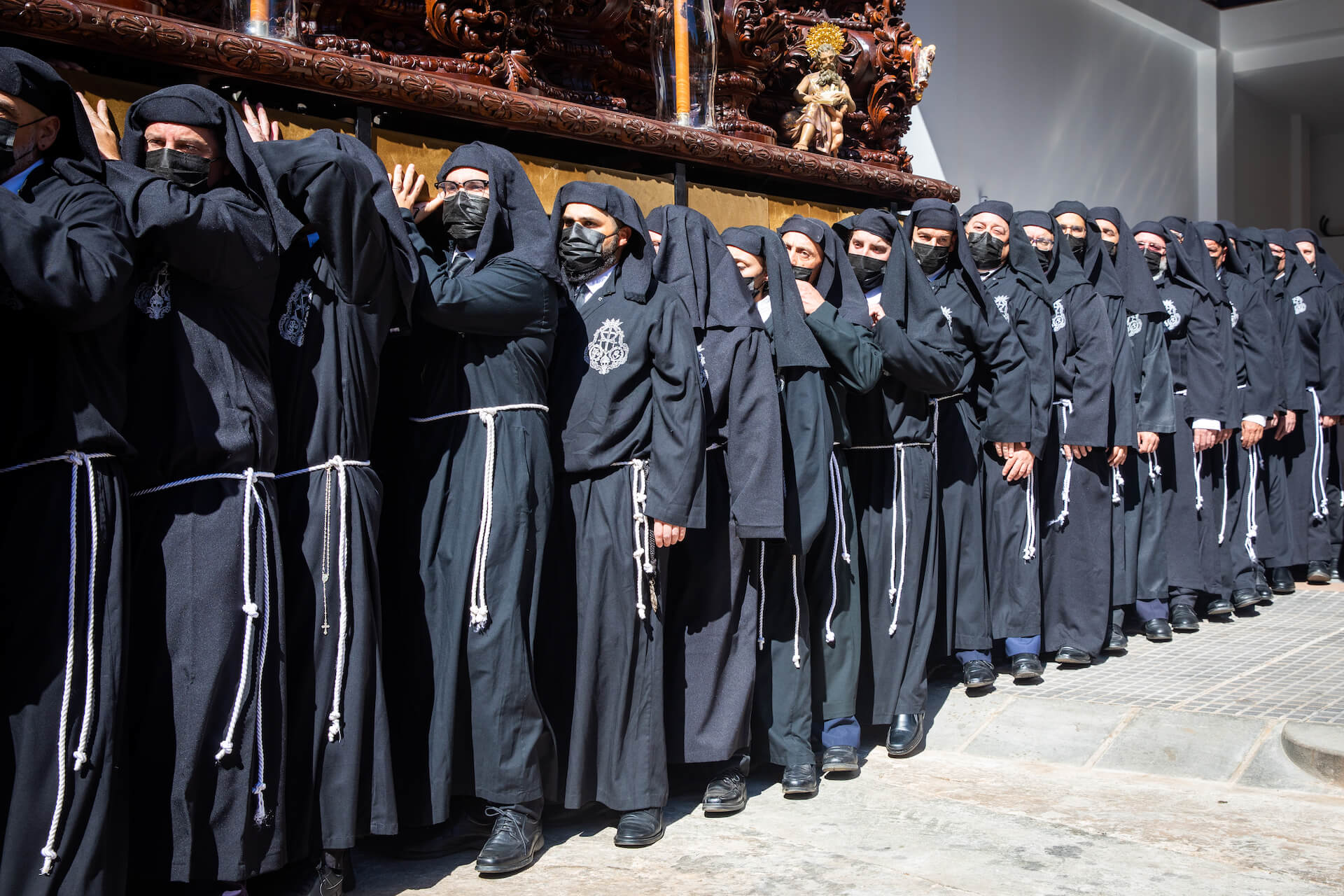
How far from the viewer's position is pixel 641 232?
13.4 feet

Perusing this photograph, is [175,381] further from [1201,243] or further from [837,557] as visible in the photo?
[1201,243]

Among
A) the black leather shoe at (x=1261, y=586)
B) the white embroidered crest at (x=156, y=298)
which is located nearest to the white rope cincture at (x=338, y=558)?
the white embroidered crest at (x=156, y=298)

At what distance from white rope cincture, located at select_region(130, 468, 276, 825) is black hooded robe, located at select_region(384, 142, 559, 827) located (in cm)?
60

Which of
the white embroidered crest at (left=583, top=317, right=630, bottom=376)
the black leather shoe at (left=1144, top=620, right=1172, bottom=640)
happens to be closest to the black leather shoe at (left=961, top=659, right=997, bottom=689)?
the black leather shoe at (left=1144, top=620, right=1172, bottom=640)

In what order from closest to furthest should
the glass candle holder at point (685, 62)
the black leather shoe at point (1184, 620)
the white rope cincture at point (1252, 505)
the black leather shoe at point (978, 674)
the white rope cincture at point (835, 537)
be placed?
the white rope cincture at point (835, 537)
the black leather shoe at point (978, 674)
the glass candle holder at point (685, 62)
the black leather shoe at point (1184, 620)
the white rope cincture at point (1252, 505)

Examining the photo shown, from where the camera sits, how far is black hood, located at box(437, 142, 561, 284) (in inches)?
149

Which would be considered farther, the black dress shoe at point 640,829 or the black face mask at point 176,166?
the black dress shoe at point 640,829

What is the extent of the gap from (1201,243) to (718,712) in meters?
4.41

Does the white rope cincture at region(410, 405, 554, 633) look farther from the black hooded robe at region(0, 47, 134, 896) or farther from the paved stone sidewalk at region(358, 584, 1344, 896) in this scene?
the black hooded robe at region(0, 47, 134, 896)

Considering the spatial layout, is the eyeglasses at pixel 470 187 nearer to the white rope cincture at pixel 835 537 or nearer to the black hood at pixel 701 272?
the black hood at pixel 701 272

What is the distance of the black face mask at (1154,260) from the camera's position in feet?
22.3

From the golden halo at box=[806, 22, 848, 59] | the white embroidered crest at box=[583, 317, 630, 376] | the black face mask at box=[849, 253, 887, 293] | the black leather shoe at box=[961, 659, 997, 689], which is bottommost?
the black leather shoe at box=[961, 659, 997, 689]

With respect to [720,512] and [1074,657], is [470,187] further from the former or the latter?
[1074,657]

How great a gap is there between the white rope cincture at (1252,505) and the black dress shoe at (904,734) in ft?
10.3
